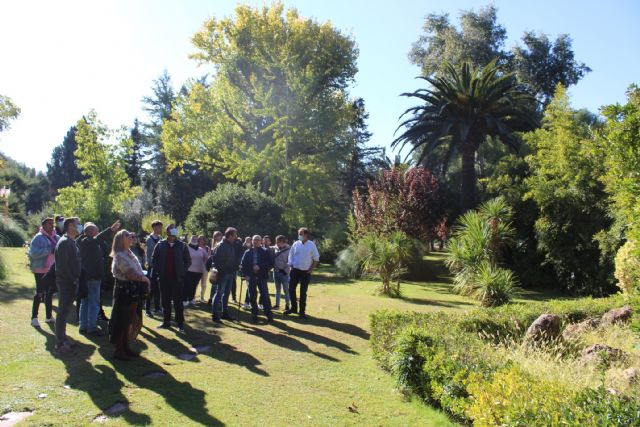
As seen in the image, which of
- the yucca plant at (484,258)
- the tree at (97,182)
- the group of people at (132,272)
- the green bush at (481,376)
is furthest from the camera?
the tree at (97,182)

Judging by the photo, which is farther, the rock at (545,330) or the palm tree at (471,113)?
A: the palm tree at (471,113)

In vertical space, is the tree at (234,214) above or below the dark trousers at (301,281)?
above

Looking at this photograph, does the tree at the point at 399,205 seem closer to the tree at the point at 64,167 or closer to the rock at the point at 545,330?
the rock at the point at 545,330

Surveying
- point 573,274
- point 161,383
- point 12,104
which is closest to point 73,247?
point 161,383

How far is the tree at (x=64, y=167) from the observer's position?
61.7m

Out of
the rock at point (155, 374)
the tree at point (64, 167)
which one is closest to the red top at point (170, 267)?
the rock at point (155, 374)

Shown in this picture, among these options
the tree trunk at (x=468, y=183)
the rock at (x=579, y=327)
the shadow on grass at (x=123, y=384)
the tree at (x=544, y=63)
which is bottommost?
the shadow on grass at (x=123, y=384)

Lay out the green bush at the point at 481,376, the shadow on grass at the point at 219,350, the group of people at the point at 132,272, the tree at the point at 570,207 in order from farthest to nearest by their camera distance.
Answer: the tree at the point at 570,207 → the shadow on grass at the point at 219,350 → the group of people at the point at 132,272 → the green bush at the point at 481,376

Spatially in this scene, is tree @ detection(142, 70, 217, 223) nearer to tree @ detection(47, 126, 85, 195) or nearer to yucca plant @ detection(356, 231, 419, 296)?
tree @ detection(47, 126, 85, 195)

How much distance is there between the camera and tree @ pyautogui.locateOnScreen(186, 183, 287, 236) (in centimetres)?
2327

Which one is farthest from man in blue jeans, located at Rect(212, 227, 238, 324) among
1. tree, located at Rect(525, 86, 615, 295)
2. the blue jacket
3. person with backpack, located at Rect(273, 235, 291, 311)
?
tree, located at Rect(525, 86, 615, 295)

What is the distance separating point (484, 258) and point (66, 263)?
11299mm

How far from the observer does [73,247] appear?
7.07 metres

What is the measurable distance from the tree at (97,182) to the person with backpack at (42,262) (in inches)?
544
